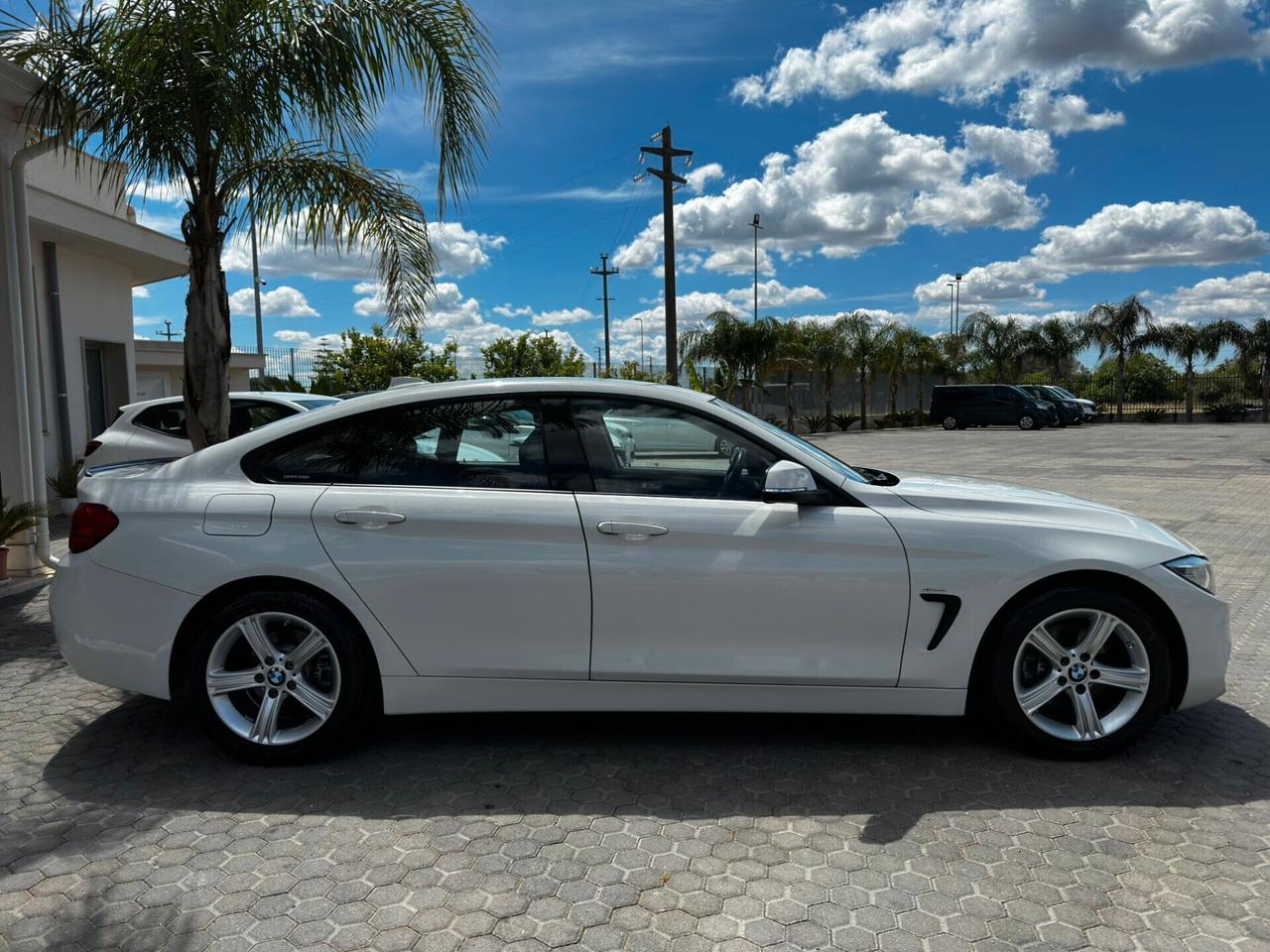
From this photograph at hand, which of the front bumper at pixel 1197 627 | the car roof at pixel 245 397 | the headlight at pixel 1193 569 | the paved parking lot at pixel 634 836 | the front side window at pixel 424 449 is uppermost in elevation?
the car roof at pixel 245 397

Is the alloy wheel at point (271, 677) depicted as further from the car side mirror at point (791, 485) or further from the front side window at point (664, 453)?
the car side mirror at point (791, 485)

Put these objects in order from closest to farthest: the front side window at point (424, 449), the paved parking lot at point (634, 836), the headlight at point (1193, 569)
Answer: the paved parking lot at point (634, 836) < the headlight at point (1193, 569) < the front side window at point (424, 449)

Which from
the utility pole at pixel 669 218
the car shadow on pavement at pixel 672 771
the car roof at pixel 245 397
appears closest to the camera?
the car shadow on pavement at pixel 672 771

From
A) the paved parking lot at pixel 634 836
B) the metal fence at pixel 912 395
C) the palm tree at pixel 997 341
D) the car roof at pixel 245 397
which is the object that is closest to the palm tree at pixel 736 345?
the metal fence at pixel 912 395

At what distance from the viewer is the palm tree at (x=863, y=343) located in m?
42.6

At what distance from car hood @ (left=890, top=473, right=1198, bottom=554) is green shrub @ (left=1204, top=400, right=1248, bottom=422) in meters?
46.5

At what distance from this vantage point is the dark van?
38.8 m

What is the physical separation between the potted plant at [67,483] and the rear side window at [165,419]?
41.6 inches

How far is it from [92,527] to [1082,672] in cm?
402

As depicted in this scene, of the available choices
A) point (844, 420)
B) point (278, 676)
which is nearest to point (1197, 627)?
point (278, 676)

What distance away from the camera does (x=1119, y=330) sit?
4622cm

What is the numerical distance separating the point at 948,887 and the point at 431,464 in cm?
243

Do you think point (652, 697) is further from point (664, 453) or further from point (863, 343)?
point (863, 343)

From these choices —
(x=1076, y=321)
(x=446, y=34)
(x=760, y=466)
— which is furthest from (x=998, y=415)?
(x=760, y=466)
